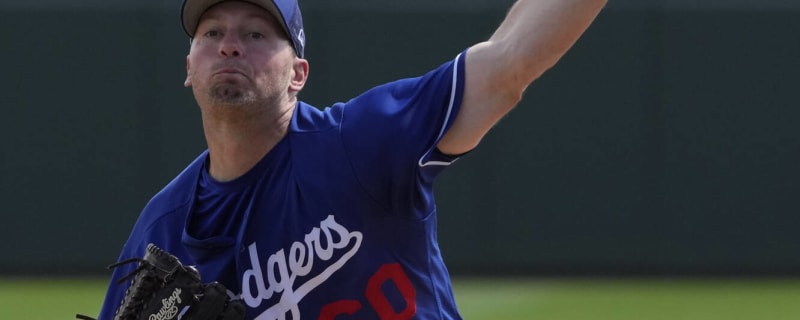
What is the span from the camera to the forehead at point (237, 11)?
3389 millimetres

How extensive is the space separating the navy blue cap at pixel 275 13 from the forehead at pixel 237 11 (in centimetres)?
1

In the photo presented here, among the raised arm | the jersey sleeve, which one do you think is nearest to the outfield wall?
the jersey sleeve

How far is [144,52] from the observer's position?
11.0 metres

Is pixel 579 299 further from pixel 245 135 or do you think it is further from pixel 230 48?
pixel 230 48

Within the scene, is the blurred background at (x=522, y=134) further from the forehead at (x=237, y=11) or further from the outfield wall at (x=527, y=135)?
the forehead at (x=237, y=11)

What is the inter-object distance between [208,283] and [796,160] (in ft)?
27.1

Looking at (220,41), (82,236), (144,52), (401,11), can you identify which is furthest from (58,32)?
(220,41)

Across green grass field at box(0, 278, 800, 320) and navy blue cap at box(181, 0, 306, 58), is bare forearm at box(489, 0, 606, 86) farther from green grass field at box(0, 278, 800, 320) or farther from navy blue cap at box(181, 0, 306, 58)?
green grass field at box(0, 278, 800, 320)

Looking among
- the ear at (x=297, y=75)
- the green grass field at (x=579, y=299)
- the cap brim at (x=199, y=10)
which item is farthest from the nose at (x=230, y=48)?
the green grass field at (x=579, y=299)

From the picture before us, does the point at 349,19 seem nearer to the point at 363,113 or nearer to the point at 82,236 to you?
the point at 82,236

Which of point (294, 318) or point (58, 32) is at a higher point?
point (58, 32)

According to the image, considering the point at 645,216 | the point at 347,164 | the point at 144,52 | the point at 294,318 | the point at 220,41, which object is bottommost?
the point at 294,318

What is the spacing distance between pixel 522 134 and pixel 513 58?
8014mm

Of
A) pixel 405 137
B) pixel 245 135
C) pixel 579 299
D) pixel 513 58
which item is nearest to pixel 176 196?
pixel 245 135
